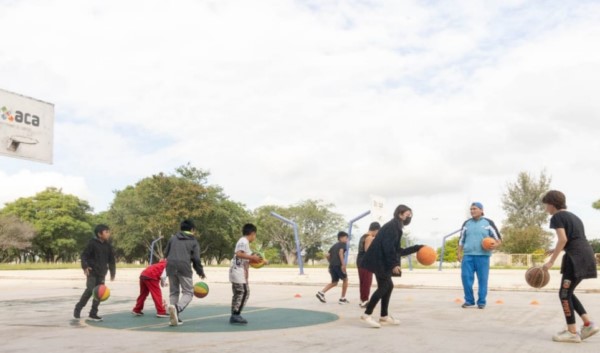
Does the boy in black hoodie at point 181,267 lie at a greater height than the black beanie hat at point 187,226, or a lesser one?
lesser

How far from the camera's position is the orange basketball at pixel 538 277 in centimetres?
898

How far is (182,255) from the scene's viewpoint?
10055mm

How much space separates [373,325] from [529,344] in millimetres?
2364

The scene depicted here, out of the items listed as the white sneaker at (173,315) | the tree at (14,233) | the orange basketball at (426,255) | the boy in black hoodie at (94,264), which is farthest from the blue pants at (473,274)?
the tree at (14,233)

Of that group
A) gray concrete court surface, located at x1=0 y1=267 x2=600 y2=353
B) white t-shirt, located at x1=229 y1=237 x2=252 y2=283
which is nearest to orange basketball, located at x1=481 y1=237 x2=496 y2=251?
gray concrete court surface, located at x1=0 y1=267 x2=600 y2=353

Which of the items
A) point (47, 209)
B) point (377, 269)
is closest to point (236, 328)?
point (377, 269)

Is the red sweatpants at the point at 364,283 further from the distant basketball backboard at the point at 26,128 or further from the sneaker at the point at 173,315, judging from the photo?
the distant basketball backboard at the point at 26,128

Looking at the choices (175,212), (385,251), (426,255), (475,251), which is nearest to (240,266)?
(385,251)

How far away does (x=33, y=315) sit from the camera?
11703 millimetres

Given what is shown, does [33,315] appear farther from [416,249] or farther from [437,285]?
[437,285]

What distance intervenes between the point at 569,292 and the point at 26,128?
16.8 metres

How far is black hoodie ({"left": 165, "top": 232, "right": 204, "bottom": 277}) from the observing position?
9.98m

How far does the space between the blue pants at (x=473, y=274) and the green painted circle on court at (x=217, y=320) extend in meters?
3.15

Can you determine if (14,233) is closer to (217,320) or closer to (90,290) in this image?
(90,290)
